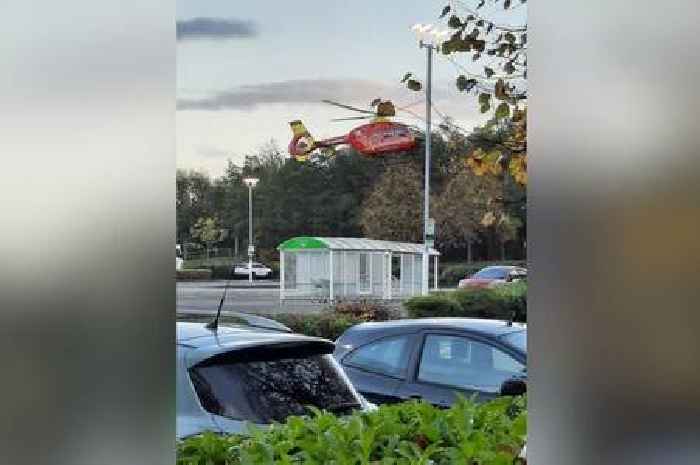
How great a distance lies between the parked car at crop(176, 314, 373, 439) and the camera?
235 cm

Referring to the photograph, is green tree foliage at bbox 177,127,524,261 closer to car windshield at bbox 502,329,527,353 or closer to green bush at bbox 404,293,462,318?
green bush at bbox 404,293,462,318

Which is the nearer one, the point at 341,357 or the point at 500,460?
the point at 500,460

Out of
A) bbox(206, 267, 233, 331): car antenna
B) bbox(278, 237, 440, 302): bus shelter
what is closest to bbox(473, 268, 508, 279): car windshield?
bbox(278, 237, 440, 302): bus shelter

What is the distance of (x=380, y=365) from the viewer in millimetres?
3195

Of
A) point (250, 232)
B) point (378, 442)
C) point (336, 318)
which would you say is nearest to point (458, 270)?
point (336, 318)

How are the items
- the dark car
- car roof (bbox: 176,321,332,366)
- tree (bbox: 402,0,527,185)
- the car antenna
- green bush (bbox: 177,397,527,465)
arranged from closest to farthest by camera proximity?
green bush (bbox: 177,397,527,465)
car roof (bbox: 176,321,332,366)
the car antenna
tree (bbox: 402,0,527,185)
the dark car

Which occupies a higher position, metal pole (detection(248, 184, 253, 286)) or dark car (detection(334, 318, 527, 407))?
metal pole (detection(248, 184, 253, 286))
